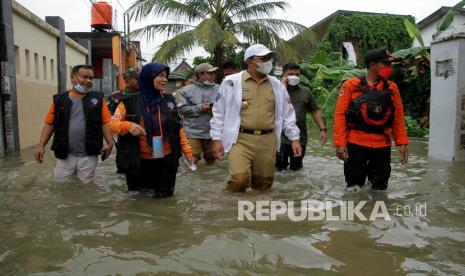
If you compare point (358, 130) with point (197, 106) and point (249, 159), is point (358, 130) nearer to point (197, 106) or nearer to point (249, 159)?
point (249, 159)

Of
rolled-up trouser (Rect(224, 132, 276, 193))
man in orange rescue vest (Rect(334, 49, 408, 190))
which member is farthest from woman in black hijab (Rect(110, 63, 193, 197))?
man in orange rescue vest (Rect(334, 49, 408, 190))

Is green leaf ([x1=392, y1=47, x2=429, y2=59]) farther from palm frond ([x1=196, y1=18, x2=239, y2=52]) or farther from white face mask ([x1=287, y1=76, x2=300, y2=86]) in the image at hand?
palm frond ([x1=196, y1=18, x2=239, y2=52])

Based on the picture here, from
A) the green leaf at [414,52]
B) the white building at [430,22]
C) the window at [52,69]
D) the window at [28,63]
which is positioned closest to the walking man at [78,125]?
the window at [28,63]

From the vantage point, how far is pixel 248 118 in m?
5.14

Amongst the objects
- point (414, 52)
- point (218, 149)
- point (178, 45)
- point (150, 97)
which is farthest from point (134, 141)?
point (178, 45)

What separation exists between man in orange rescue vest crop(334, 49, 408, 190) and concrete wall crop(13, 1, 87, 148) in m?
8.29

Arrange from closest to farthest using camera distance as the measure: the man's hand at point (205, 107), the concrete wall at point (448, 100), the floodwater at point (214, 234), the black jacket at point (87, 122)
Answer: the floodwater at point (214, 234), the black jacket at point (87, 122), the man's hand at point (205, 107), the concrete wall at point (448, 100)

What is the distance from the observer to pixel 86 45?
2122 centimetres

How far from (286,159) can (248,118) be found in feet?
8.38

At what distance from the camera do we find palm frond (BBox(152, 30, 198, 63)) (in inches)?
683

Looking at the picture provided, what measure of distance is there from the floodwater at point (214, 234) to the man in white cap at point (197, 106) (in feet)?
4.70

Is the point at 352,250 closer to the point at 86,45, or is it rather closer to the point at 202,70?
the point at 202,70

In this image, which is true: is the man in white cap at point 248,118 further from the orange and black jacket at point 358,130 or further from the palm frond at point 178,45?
the palm frond at point 178,45

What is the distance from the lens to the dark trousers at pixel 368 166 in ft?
17.5
